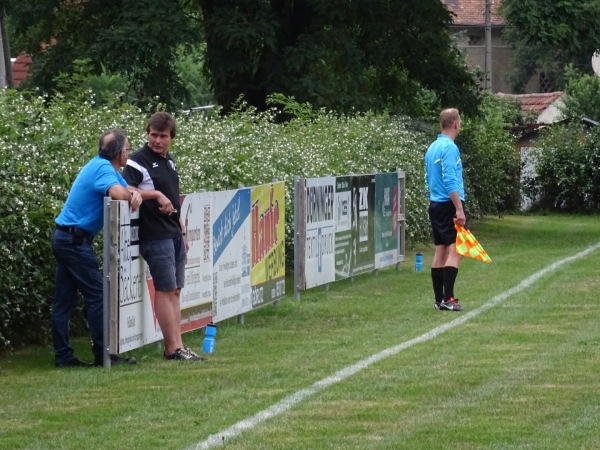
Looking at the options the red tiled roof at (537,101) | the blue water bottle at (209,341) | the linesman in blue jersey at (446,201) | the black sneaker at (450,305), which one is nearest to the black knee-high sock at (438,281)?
the linesman in blue jersey at (446,201)

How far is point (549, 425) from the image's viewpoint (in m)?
7.95

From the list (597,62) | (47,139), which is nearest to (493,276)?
(47,139)

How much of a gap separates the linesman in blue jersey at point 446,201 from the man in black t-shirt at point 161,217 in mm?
4000

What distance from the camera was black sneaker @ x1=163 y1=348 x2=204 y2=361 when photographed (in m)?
10.9

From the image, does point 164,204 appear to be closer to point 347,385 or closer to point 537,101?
point 347,385

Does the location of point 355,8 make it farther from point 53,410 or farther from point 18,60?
point 18,60

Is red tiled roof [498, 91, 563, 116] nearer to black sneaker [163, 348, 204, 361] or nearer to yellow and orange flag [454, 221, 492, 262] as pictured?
yellow and orange flag [454, 221, 492, 262]

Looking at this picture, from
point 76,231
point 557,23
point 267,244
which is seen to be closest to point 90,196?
point 76,231

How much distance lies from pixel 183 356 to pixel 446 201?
168 inches

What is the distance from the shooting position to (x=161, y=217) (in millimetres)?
10750

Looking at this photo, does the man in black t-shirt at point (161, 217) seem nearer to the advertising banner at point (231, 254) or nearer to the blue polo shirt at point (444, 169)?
the advertising banner at point (231, 254)

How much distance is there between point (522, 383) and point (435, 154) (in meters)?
5.09

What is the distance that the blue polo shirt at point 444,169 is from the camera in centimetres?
1413

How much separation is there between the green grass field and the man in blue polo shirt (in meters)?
0.24
